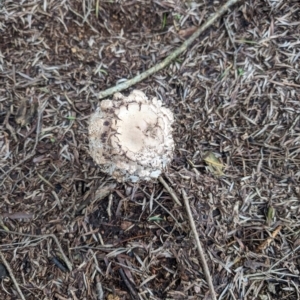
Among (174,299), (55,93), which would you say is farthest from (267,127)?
(55,93)

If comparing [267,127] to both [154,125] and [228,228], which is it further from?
[154,125]

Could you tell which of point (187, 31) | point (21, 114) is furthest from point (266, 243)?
point (21, 114)

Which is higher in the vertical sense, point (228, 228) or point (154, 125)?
point (154, 125)

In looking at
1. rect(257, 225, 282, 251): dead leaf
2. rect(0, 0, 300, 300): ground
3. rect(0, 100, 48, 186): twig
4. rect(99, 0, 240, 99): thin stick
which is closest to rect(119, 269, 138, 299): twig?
rect(0, 0, 300, 300): ground

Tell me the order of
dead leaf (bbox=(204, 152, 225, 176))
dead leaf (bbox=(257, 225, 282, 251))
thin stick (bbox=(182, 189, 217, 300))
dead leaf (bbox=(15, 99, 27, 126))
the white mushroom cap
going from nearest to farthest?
1. the white mushroom cap
2. thin stick (bbox=(182, 189, 217, 300))
3. dead leaf (bbox=(257, 225, 282, 251))
4. dead leaf (bbox=(204, 152, 225, 176))
5. dead leaf (bbox=(15, 99, 27, 126))

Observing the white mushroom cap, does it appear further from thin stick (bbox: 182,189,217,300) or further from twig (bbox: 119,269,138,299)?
twig (bbox: 119,269,138,299)

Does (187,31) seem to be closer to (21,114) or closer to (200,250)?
(21,114)

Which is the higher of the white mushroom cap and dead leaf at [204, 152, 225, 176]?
the white mushroom cap
